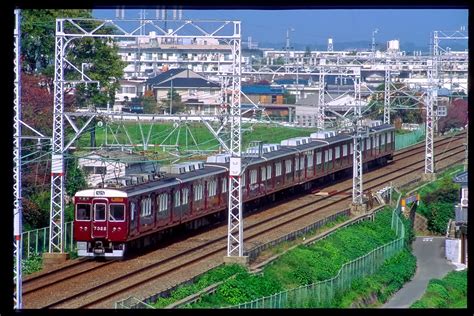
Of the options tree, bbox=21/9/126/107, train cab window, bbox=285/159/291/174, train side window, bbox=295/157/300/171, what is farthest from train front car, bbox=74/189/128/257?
train side window, bbox=295/157/300/171

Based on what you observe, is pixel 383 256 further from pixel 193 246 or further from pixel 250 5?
pixel 250 5

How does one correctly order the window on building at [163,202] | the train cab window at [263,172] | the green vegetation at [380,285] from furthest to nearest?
the train cab window at [263,172] → the window on building at [163,202] → the green vegetation at [380,285]

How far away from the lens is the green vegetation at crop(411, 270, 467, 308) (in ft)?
25.6

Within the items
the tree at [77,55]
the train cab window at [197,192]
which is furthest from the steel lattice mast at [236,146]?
the tree at [77,55]

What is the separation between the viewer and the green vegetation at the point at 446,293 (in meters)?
7.80

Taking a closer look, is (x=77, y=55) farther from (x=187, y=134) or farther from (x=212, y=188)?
(x=212, y=188)

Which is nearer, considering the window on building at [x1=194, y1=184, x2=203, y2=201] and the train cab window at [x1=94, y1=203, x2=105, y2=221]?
the train cab window at [x1=94, y1=203, x2=105, y2=221]

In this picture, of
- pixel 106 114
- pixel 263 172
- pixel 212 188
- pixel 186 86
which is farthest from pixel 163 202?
pixel 186 86

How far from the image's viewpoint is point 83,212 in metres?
10.2

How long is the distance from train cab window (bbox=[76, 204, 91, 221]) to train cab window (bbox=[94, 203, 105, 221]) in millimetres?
83

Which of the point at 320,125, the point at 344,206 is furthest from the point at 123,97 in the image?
the point at 344,206

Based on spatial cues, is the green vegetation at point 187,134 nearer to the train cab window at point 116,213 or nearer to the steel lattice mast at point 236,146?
the train cab window at point 116,213

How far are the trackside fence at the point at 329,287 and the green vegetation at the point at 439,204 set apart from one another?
242cm

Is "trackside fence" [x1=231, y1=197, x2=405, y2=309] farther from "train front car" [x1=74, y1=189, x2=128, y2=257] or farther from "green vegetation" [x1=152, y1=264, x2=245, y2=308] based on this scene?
"train front car" [x1=74, y1=189, x2=128, y2=257]
